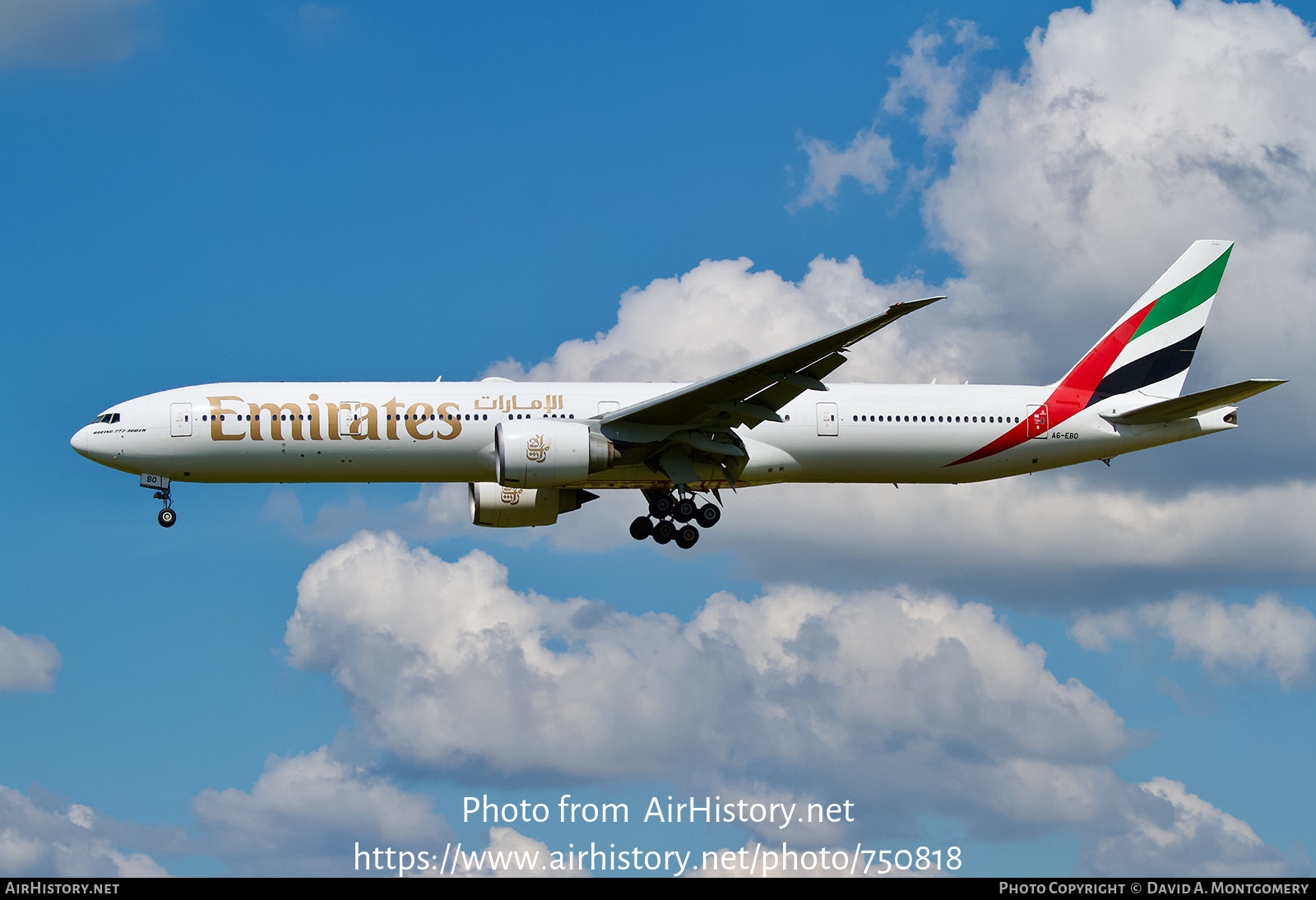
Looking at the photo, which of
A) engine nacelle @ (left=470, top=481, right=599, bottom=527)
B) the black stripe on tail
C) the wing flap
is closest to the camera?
the wing flap

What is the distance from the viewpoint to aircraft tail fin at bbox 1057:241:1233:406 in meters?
41.1

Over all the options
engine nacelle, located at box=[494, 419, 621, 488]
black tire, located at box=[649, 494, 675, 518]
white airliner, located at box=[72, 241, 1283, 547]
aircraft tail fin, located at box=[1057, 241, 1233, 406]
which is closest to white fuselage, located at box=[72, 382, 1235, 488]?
white airliner, located at box=[72, 241, 1283, 547]

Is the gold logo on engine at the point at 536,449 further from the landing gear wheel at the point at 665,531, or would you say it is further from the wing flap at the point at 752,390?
the landing gear wheel at the point at 665,531

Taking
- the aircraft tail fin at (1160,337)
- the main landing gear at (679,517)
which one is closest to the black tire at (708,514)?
the main landing gear at (679,517)

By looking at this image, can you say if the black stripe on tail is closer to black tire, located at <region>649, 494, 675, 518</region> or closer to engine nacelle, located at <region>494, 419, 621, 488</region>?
black tire, located at <region>649, 494, 675, 518</region>

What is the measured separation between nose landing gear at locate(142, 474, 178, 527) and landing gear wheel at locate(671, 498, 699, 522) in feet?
44.7

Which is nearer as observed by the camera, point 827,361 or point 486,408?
point 827,361

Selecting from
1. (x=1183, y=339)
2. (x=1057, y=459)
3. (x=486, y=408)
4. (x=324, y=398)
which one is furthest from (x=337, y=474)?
(x=1183, y=339)

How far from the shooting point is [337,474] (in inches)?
1460

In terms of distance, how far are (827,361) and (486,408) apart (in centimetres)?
925

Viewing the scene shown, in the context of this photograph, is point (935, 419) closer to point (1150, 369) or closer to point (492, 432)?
point (1150, 369)
